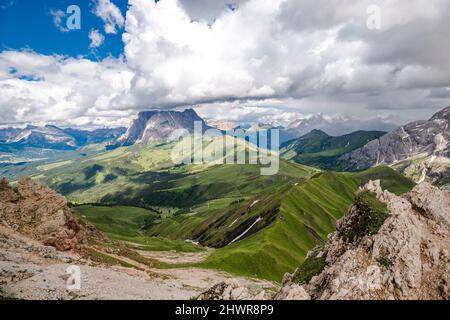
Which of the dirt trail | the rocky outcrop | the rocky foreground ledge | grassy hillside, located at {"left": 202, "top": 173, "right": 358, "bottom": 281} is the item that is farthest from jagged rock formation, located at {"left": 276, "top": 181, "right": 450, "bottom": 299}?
grassy hillside, located at {"left": 202, "top": 173, "right": 358, "bottom": 281}

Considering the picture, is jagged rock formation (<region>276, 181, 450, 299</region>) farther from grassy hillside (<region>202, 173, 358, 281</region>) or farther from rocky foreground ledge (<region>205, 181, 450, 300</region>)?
grassy hillside (<region>202, 173, 358, 281</region>)

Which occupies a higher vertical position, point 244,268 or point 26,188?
point 26,188

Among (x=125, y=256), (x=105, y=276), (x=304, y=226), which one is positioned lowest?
(x=304, y=226)

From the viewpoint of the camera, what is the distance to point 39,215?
275ft

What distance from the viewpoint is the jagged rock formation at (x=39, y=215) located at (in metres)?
76.8

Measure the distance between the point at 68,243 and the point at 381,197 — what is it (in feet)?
196

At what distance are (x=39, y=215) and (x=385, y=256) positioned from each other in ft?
240

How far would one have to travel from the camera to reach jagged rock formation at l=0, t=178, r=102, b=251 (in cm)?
7675

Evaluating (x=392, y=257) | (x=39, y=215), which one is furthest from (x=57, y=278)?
(x=392, y=257)

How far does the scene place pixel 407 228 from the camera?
4178 cm

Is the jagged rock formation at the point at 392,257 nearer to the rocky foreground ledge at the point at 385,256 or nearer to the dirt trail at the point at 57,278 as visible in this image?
the rocky foreground ledge at the point at 385,256
